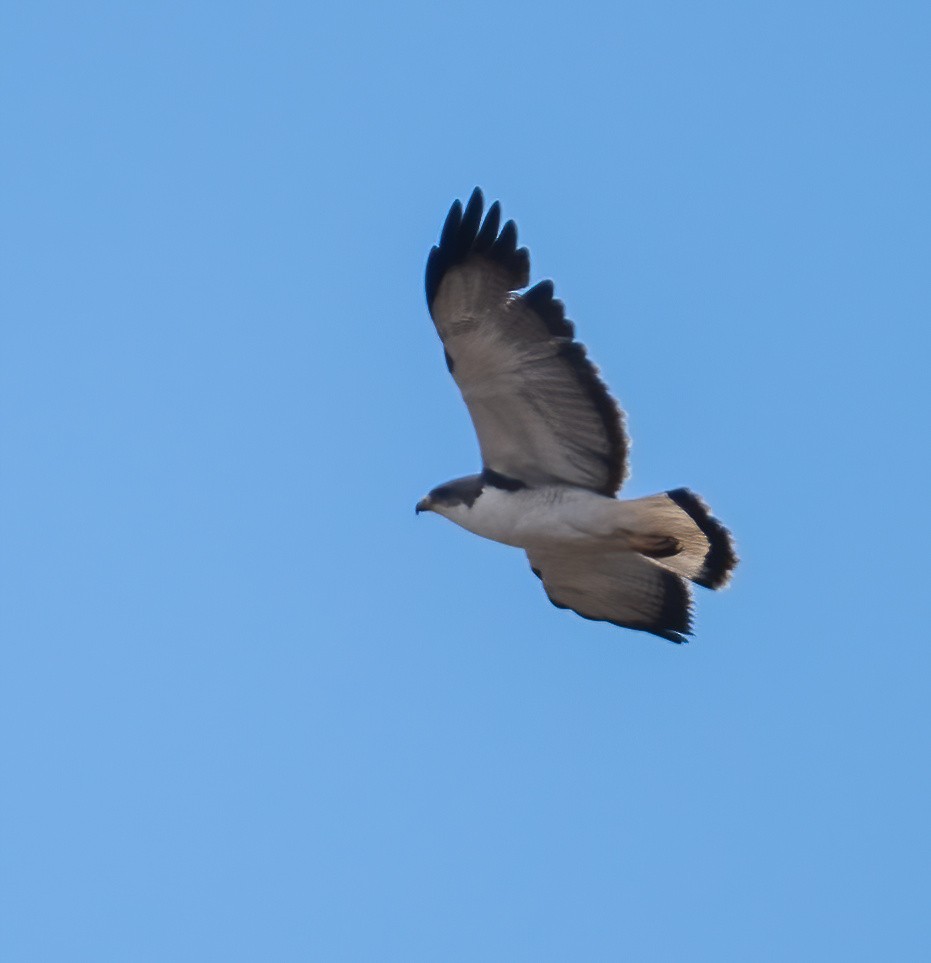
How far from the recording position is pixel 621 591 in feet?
52.2

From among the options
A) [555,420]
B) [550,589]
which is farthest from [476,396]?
[550,589]

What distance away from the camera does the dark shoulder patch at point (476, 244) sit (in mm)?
14148

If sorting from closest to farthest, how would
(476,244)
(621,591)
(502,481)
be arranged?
1. (476,244)
2. (502,481)
3. (621,591)

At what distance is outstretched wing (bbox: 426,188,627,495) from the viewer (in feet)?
46.5

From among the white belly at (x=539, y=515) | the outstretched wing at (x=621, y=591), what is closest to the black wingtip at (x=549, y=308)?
the white belly at (x=539, y=515)

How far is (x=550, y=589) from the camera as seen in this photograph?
52.5 ft

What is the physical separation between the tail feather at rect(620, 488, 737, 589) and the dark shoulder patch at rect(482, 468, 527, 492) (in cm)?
79

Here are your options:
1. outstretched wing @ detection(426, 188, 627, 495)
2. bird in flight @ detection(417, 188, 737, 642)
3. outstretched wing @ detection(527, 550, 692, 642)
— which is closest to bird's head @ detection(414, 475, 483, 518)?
bird in flight @ detection(417, 188, 737, 642)

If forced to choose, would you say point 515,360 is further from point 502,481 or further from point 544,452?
point 502,481

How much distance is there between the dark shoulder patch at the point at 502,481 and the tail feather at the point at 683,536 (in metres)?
0.79

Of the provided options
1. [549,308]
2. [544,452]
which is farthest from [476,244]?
[544,452]

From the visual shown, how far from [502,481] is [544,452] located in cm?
38

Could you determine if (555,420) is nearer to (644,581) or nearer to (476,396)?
(476,396)

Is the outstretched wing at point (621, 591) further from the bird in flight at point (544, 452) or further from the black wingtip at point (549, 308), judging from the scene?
the black wingtip at point (549, 308)
